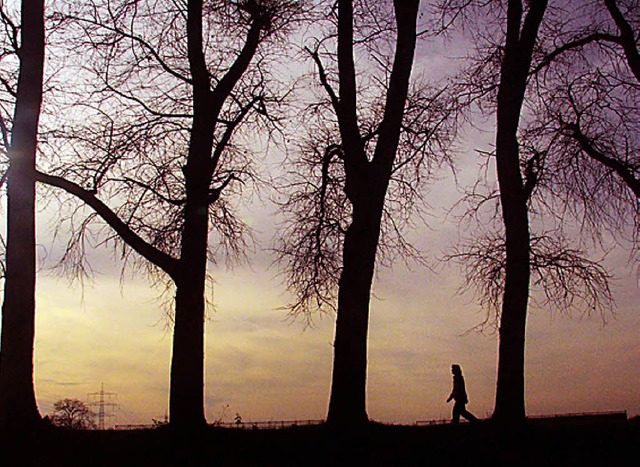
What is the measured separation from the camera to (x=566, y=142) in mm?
22250

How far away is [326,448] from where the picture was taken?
15062mm

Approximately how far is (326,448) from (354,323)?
9.16 feet

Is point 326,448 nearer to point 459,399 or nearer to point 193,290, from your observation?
point 193,290

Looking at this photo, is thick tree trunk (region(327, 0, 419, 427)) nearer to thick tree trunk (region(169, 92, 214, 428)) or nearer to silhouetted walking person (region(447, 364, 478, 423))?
thick tree trunk (region(169, 92, 214, 428))

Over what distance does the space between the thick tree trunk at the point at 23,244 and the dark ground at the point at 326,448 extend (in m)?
0.70

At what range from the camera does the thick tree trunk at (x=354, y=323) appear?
1669 cm

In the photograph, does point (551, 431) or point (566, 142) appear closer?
point (551, 431)

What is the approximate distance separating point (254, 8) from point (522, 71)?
6.01 metres

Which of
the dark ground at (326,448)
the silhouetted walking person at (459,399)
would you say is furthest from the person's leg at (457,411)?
the dark ground at (326,448)

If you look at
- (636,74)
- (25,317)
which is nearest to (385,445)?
(25,317)

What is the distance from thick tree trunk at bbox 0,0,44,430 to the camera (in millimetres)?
15992

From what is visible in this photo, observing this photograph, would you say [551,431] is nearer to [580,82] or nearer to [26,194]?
[580,82]

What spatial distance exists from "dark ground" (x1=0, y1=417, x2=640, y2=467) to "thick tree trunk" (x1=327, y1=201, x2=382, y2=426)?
43 centimetres

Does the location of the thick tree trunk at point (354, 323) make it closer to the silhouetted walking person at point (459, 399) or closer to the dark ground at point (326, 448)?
the dark ground at point (326, 448)
